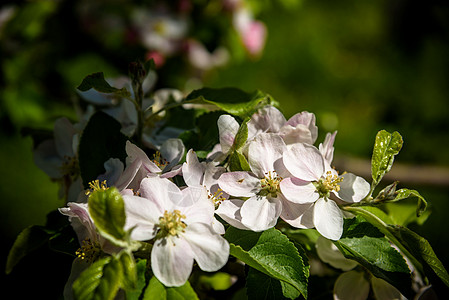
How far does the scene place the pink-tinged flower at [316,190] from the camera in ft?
2.46

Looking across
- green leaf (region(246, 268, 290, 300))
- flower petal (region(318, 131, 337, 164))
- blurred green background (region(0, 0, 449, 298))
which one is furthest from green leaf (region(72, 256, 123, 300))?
flower petal (region(318, 131, 337, 164))

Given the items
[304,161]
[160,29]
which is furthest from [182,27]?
[304,161]

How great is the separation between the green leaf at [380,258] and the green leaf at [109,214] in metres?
0.39

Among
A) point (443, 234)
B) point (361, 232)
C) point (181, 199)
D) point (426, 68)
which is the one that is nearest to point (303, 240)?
point (361, 232)

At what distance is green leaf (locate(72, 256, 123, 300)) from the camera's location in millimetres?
596

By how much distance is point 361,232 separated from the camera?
0.79 meters

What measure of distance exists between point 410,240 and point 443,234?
1.04 m

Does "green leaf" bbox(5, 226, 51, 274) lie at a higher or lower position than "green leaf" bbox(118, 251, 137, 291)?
lower

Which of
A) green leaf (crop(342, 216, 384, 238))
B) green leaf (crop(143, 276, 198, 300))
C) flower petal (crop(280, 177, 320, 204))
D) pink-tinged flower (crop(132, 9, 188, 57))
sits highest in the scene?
flower petal (crop(280, 177, 320, 204))

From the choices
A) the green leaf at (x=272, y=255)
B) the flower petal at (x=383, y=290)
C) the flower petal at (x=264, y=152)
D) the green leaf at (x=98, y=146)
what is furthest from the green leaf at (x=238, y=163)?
the flower petal at (x=383, y=290)

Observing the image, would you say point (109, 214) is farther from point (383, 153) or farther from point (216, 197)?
point (383, 153)

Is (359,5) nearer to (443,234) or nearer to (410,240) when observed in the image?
(443,234)

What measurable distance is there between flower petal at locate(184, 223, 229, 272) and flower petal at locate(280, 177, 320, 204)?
0.16 m

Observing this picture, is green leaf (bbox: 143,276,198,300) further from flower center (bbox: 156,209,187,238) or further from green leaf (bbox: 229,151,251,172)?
green leaf (bbox: 229,151,251,172)
